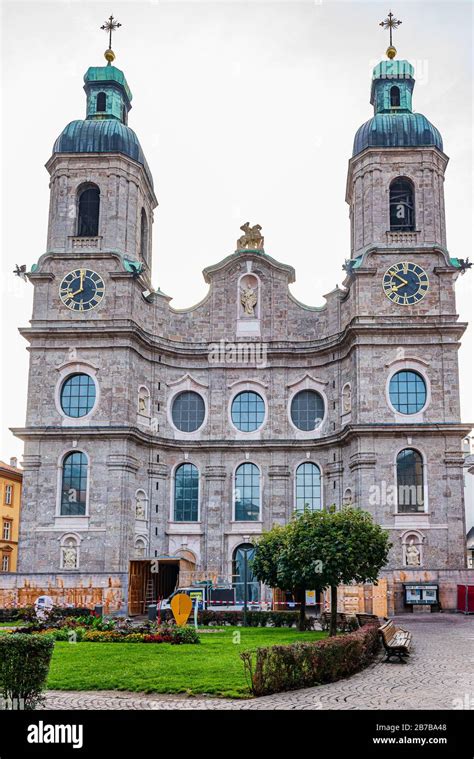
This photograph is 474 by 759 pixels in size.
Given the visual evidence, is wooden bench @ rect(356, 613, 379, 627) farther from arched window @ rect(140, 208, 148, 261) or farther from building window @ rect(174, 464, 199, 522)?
arched window @ rect(140, 208, 148, 261)

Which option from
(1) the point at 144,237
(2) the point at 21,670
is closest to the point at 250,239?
(1) the point at 144,237

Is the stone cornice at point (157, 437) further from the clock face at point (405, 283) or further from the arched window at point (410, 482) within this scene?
the clock face at point (405, 283)

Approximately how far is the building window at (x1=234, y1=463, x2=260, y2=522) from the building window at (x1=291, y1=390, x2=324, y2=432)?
3.75 meters

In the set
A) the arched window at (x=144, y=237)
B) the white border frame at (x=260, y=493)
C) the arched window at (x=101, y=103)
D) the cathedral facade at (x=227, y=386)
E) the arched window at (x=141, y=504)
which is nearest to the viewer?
the cathedral facade at (x=227, y=386)

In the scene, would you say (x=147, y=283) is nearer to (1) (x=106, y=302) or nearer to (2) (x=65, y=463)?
(1) (x=106, y=302)

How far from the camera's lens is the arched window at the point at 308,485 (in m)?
48.4

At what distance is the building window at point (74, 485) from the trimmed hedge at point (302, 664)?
84.9 feet

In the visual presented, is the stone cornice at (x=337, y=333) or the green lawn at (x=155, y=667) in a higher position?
the stone cornice at (x=337, y=333)

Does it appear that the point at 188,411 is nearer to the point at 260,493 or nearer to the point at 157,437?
the point at 157,437

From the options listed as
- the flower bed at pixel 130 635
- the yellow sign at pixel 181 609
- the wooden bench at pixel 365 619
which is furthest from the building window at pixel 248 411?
the flower bed at pixel 130 635

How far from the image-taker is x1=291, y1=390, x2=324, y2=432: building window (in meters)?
49.2
